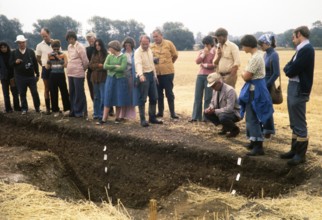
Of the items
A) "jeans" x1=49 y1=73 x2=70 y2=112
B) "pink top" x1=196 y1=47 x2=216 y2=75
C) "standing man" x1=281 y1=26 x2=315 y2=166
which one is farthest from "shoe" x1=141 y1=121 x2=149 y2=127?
"standing man" x1=281 y1=26 x2=315 y2=166

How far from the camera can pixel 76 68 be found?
8.84 m

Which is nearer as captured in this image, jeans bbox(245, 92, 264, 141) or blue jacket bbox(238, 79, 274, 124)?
blue jacket bbox(238, 79, 274, 124)

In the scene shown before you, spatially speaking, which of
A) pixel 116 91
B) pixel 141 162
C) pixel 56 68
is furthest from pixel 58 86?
pixel 141 162

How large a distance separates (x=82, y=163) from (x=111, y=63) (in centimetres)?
250

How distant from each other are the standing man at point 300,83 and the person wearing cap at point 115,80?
405 centimetres

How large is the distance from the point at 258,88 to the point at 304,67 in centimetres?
87

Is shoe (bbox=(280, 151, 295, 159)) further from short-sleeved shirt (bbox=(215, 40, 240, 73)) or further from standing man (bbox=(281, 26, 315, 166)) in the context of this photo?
short-sleeved shirt (bbox=(215, 40, 240, 73))

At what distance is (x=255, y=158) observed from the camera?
247 inches

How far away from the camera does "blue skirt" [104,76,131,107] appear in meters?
8.47

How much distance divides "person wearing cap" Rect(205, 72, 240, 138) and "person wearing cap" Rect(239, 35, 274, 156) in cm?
76

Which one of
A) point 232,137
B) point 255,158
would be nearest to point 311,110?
point 232,137

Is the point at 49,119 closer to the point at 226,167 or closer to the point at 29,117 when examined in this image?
the point at 29,117

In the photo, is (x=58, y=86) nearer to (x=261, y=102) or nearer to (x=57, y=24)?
(x=261, y=102)

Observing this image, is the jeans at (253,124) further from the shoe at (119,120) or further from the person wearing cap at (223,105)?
the shoe at (119,120)
